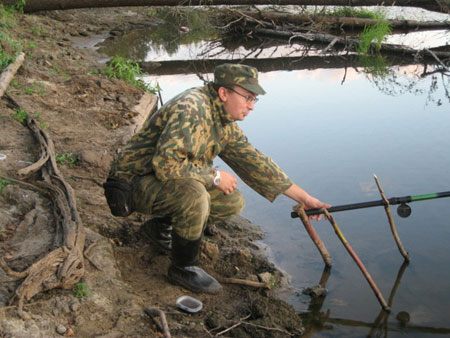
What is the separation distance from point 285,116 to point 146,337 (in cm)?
576

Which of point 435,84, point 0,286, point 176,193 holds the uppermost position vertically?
point 435,84

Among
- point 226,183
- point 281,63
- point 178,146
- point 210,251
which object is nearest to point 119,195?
point 178,146

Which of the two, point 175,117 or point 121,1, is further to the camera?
point 121,1

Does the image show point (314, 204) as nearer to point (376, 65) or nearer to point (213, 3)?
point (376, 65)

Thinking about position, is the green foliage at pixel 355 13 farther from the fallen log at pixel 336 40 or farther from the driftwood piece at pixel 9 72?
the driftwood piece at pixel 9 72

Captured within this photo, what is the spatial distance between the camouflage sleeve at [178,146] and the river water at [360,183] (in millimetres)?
1388

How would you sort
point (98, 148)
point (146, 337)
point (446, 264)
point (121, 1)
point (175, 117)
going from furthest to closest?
point (121, 1), point (98, 148), point (446, 264), point (175, 117), point (146, 337)

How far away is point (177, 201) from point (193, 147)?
1.20 ft

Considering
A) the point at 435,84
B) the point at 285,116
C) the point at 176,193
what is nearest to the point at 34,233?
the point at 176,193

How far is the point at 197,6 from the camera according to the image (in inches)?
505

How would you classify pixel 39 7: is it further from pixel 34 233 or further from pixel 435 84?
pixel 34 233

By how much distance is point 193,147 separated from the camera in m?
3.50

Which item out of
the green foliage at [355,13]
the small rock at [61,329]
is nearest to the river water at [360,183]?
the small rock at [61,329]

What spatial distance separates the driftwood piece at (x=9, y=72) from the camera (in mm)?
6863
